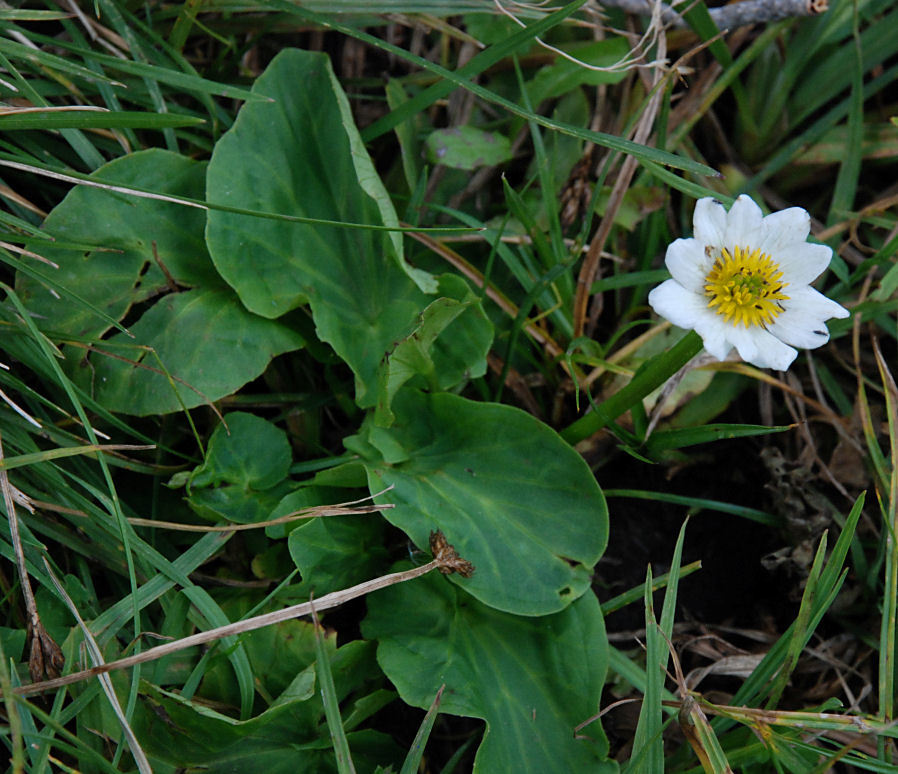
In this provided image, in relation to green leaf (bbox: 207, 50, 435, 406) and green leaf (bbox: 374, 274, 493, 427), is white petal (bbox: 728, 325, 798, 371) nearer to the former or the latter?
green leaf (bbox: 374, 274, 493, 427)

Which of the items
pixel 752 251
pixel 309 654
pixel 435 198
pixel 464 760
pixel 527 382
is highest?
pixel 752 251

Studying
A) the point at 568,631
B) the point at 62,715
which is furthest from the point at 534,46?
the point at 62,715

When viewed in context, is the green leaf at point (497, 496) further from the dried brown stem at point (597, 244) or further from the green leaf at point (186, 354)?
the dried brown stem at point (597, 244)

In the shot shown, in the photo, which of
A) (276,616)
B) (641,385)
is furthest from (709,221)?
(276,616)

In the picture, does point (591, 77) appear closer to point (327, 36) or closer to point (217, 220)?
point (327, 36)

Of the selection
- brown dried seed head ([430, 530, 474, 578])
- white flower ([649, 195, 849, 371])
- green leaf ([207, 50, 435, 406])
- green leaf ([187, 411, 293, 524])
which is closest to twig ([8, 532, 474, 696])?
brown dried seed head ([430, 530, 474, 578])

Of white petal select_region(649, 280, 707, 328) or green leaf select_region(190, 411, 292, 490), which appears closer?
white petal select_region(649, 280, 707, 328)

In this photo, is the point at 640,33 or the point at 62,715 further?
the point at 640,33
